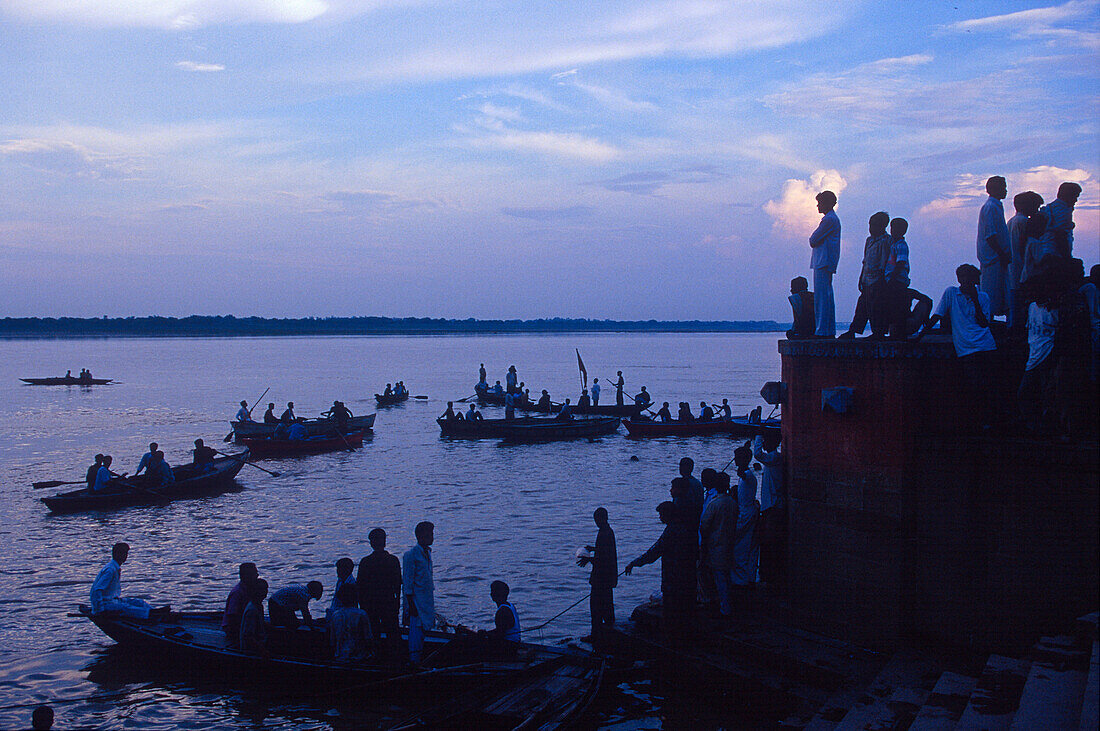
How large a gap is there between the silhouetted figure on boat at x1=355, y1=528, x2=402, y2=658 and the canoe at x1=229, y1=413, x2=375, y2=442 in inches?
970

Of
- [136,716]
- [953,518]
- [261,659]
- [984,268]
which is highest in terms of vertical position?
[984,268]

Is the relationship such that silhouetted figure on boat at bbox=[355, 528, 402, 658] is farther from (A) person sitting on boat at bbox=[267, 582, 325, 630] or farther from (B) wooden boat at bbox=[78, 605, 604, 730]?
(A) person sitting on boat at bbox=[267, 582, 325, 630]

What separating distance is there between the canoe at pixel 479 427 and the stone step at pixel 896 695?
90.6 feet

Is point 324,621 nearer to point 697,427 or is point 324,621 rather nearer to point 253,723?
point 253,723

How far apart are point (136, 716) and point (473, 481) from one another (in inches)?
664

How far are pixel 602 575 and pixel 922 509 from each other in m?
3.96

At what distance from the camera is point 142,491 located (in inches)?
874

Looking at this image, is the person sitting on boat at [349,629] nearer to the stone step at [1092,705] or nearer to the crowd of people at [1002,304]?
the crowd of people at [1002,304]

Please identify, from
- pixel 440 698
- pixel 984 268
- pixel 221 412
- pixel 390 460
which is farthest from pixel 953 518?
pixel 221 412

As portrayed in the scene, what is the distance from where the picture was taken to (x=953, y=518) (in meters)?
7.94

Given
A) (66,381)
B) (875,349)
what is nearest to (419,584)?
(875,349)

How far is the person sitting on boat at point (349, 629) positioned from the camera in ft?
31.1

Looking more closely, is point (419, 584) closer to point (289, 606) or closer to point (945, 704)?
point (289, 606)

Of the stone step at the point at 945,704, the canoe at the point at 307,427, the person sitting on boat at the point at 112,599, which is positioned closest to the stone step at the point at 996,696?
the stone step at the point at 945,704
